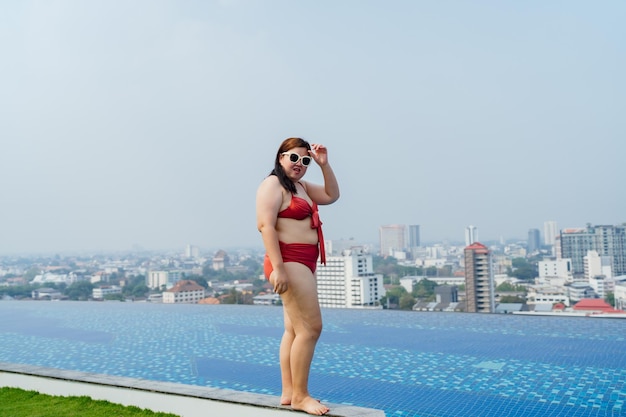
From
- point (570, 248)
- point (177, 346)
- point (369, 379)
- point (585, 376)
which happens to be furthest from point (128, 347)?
point (570, 248)

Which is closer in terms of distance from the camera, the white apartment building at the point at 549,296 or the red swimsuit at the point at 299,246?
the red swimsuit at the point at 299,246

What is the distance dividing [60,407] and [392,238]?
53.8 metres

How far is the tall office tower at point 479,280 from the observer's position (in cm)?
1692

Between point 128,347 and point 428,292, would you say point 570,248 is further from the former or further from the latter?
point 128,347

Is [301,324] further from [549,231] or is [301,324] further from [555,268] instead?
[549,231]

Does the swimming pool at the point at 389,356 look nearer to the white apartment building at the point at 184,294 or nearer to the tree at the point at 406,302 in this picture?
the white apartment building at the point at 184,294

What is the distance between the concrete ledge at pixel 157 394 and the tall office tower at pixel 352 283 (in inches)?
633

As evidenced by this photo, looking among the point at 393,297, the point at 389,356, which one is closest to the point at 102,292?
the point at 393,297

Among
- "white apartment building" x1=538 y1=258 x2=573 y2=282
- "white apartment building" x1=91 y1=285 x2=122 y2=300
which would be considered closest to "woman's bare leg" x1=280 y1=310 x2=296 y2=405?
"white apartment building" x1=91 y1=285 x2=122 y2=300

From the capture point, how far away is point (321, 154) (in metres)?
2.21

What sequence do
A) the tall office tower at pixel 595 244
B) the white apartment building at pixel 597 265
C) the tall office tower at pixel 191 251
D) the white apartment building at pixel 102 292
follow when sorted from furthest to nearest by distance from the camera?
the tall office tower at pixel 191 251 < the tall office tower at pixel 595 244 < the white apartment building at pixel 597 265 < the white apartment building at pixel 102 292

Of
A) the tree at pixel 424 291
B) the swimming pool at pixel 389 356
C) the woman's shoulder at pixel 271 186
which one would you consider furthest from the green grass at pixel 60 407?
the tree at pixel 424 291

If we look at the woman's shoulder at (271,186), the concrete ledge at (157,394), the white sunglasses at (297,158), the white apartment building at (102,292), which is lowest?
the white apartment building at (102,292)

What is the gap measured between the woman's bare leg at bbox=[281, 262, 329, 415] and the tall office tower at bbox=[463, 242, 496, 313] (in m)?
15.6
